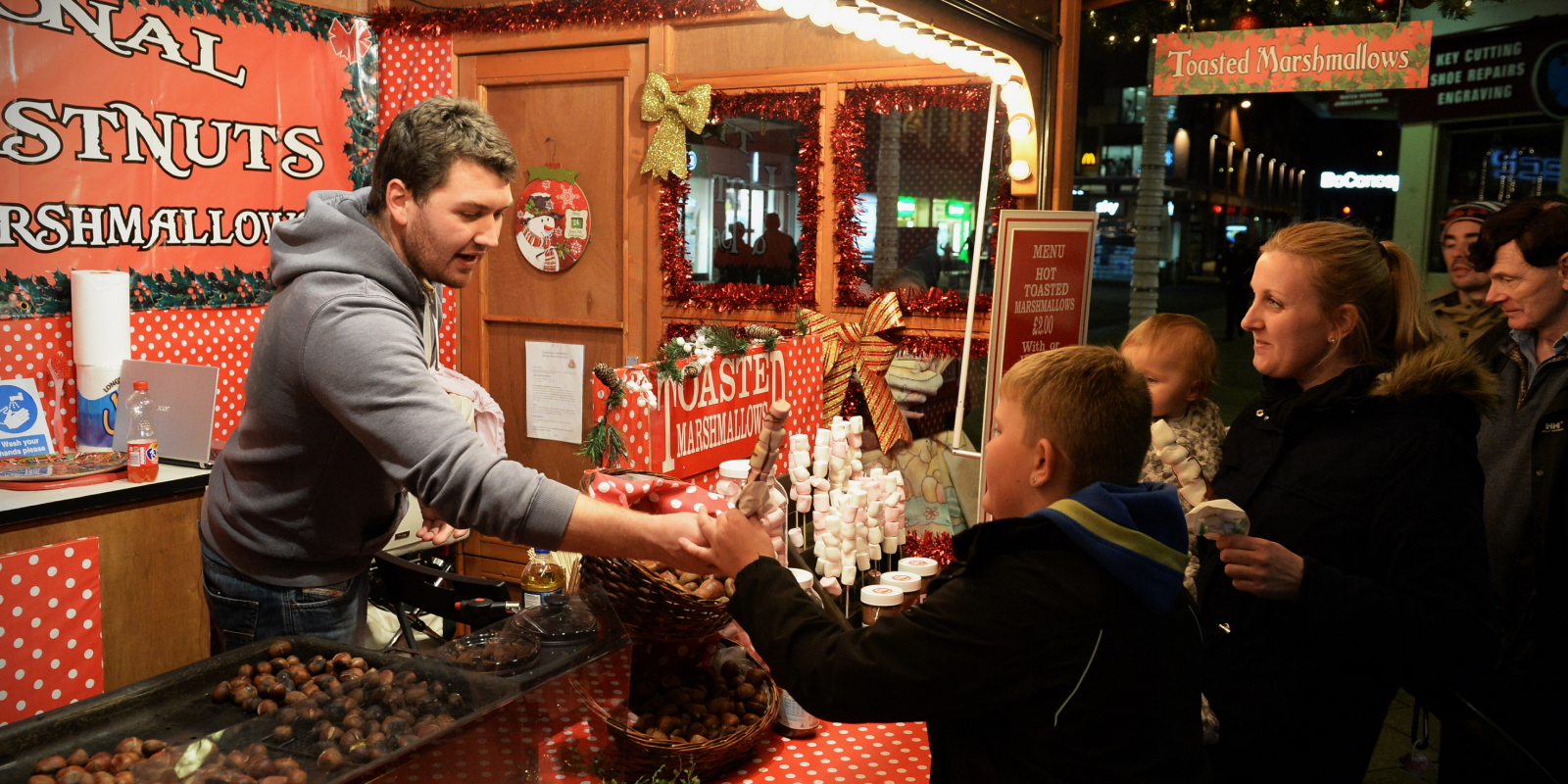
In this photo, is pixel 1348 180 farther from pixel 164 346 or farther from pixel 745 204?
pixel 164 346

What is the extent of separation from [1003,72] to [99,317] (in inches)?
135

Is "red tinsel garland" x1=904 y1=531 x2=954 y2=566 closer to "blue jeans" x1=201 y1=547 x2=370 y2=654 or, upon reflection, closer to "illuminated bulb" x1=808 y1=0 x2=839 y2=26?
"illuminated bulb" x1=808 y1=0 x2=839 y2=26

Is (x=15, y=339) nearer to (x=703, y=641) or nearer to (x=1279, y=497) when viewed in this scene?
(x=703, y=641)

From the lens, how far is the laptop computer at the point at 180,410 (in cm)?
379

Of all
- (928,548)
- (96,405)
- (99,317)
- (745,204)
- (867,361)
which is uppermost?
(745,204)

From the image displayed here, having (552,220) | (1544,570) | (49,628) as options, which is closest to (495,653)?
(49,628)

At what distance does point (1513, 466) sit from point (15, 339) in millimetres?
5008

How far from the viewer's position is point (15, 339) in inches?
156

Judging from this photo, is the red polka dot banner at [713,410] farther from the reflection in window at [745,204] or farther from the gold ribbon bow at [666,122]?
the gold ribbon bow at [666,122]

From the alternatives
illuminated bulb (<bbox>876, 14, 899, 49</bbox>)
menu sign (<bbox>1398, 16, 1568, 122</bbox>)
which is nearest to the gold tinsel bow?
illuminated bulb (<bbox>876, 14, 899, 49</bbox>)

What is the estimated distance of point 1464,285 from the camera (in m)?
3.90

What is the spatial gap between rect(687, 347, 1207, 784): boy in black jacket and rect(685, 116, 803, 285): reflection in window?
10.5ft

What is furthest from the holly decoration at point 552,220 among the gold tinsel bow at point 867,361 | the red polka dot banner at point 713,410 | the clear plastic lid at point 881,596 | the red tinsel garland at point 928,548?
the clear plastic lid at point 881,596

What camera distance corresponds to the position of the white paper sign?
3773 millimetres
